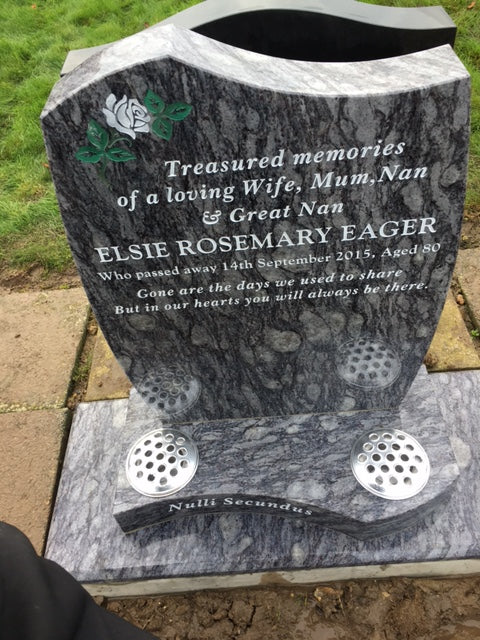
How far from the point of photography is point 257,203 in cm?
170

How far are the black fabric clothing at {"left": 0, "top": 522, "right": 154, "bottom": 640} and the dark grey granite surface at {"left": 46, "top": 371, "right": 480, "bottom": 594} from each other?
3.47 feet

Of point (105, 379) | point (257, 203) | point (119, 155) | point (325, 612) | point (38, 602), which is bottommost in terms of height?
point (325, 612)

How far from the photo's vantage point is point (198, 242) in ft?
5.90

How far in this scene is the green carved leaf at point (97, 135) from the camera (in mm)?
1481

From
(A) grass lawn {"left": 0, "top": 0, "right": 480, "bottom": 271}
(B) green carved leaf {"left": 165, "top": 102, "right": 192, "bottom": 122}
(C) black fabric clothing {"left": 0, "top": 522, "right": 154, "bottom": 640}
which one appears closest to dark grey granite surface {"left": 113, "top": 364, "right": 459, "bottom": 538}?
(C) black fabric clothing {"left": 0, "top": 522, "right": 154, "bottom": 640}

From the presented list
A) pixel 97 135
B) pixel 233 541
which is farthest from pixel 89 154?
pixel 233 541

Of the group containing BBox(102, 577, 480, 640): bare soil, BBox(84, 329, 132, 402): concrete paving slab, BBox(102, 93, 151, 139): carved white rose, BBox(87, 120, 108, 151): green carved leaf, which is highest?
BBox(102, 93, 151, 139): carved white rose

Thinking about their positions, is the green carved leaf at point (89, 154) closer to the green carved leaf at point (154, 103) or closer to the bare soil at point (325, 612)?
the green carved leaf at point (154, 103)

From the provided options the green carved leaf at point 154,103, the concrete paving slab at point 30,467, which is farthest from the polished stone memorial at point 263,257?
the concrete paving slab at point 30,467

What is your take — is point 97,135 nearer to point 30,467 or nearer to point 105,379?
point 105,379

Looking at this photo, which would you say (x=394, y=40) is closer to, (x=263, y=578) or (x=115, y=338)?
(x=115, y=338)

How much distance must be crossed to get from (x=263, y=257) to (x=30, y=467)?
1624 mm

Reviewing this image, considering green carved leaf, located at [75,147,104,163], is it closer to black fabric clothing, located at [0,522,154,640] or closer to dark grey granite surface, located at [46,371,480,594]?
black fabric clothing, located at [0,522,154,640]

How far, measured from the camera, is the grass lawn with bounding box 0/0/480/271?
365 cm
